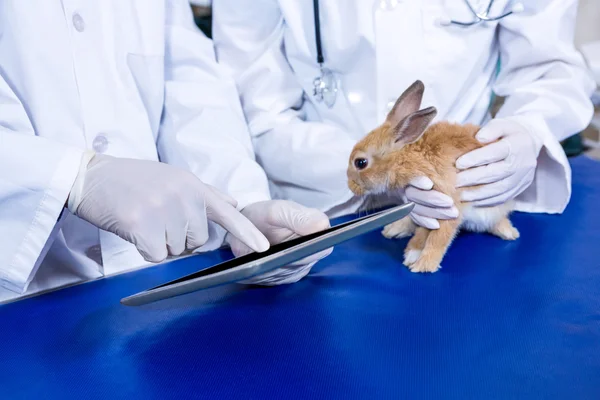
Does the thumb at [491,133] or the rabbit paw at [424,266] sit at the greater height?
the thumb at [491,133]

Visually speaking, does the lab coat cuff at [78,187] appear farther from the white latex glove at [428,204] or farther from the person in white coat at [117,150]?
the white latex glove at [428,204]

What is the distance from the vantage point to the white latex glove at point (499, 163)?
0.84 m

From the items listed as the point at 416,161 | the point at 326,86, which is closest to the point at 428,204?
the point at 416,161

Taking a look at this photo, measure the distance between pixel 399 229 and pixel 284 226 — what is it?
240mm

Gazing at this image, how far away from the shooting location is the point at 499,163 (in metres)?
0.87

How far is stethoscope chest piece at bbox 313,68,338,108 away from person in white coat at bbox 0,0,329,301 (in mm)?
183

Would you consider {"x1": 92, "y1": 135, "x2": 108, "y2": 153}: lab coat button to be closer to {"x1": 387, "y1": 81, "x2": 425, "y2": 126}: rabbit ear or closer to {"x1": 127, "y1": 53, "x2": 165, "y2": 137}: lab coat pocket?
{"x1": 127, "y1": 53, "x2": 165, "y2": 137}: lab coat pocket

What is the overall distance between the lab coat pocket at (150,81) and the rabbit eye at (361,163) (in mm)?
423

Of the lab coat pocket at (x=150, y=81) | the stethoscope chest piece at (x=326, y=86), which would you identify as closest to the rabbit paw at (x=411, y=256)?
the stethoscope chest piece at (x=326, y=86)

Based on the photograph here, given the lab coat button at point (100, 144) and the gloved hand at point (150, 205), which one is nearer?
the gloved hand at point (150, 205)

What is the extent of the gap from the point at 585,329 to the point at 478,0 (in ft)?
2.23

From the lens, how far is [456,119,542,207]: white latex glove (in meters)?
0.84

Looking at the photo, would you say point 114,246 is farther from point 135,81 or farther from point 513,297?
point 513,297

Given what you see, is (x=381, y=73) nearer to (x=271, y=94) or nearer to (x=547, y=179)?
(x=271, y=94)
